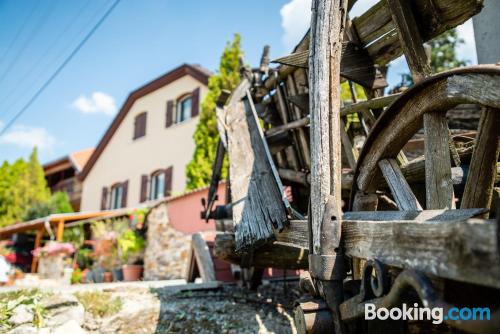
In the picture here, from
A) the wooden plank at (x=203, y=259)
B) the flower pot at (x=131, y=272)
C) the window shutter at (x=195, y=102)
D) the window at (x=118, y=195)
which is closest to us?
the wooden plank at (x=203, y=259)

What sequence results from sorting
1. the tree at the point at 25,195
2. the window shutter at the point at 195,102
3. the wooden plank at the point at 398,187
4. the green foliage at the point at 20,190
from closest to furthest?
1. the wooden plank at the point at 398,187
2. the window shutter at the point at 195,102
3. the tree at the point at 25,195
4. the green foliage at the point at 20,190

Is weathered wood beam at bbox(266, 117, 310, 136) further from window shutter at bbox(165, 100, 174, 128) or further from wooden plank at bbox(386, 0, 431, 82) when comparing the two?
window shutter at bbox(165, 100, 174, 128)

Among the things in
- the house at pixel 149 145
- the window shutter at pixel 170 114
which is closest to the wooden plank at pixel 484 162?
the house at pixel 149 145

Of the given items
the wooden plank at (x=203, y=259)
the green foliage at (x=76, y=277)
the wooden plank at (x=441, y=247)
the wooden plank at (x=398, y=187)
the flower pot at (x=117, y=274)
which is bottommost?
the green foliage at (x=76, y=277)

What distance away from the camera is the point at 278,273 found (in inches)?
237

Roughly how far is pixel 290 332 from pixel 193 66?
37.6 feet

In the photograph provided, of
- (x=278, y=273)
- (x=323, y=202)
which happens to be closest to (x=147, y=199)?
(x=278, y=273)

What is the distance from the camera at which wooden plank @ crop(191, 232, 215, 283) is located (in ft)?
15.8

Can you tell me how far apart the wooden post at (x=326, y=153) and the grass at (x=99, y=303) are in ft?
8.20

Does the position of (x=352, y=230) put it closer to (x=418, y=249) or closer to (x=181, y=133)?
(x=418, y=249)

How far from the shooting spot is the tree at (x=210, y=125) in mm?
10141

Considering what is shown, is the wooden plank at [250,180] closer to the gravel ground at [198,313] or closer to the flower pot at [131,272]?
the gravel ground at [198,313]

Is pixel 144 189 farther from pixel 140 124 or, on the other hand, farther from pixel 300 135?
pixel 300 135

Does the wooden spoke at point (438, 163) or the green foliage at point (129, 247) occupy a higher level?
the wooden spoke at point (438, 163)
